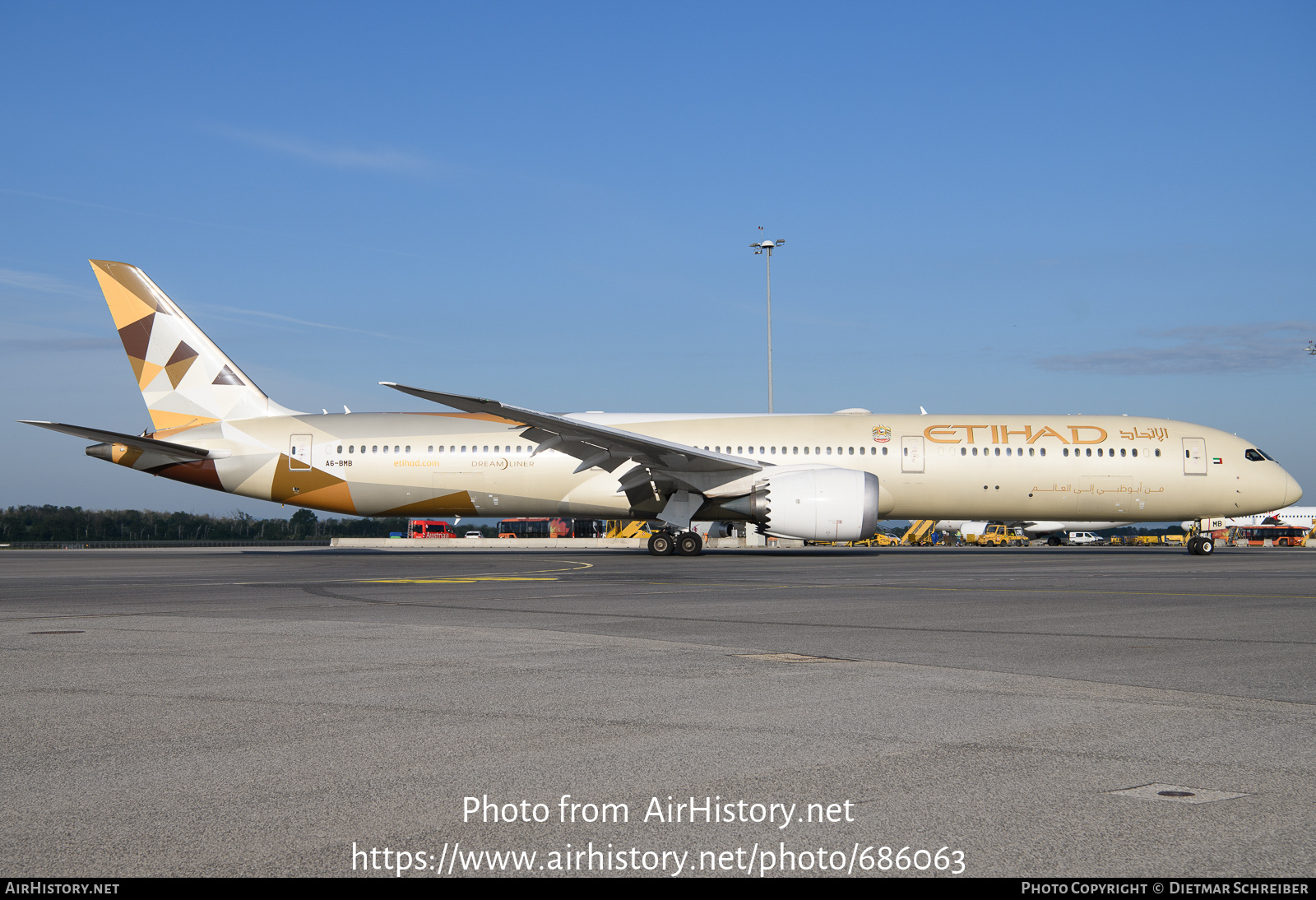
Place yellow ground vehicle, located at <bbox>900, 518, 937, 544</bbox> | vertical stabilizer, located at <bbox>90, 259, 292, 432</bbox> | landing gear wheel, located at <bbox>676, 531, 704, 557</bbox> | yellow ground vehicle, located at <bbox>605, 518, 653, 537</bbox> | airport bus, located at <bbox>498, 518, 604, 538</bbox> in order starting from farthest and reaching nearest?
yellow ground vehicle, located at <bbox>900, 518, 937, 544</bbox> → airport bus, located at <bbox>498, 518, 604, 538</bbox> → yellow ground vehicle, located at <bbox>605, 518, 653, 537</bbox> → vertical stabilizer, located at <bbox>90, 259, 292, 432</bbox> → landing gear wheel, located at <bbox>676, 531, 704, 557</bbox>

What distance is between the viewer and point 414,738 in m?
4.59

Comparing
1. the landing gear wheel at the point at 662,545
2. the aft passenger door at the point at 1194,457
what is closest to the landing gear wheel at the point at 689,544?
the landing gear wheel at the point at 662,545

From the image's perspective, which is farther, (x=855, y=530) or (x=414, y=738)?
(x=855, y=530)

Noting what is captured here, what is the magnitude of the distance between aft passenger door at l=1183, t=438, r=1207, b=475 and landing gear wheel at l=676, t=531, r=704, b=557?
44.6 feet

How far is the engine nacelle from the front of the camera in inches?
976

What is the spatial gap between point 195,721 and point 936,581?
13000 millimetres

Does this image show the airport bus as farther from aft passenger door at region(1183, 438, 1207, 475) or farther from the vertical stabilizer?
aft passenger door at region(1183, 438, 1207, 475)

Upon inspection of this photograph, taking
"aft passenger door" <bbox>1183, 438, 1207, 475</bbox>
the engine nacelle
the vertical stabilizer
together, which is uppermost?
the vertical stabilizer

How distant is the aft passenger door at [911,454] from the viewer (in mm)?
27547

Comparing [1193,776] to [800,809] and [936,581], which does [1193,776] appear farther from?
[936,581]

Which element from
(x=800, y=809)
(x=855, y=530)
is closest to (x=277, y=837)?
(x=800, y=809)

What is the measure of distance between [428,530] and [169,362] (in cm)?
4985

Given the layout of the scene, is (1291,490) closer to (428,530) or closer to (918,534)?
(918,534)

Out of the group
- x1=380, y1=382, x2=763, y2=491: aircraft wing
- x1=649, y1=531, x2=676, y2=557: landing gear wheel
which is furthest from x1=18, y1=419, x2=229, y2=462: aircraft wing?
x1=649, y1=531, x2=676, y2=557: landing gear wheel
